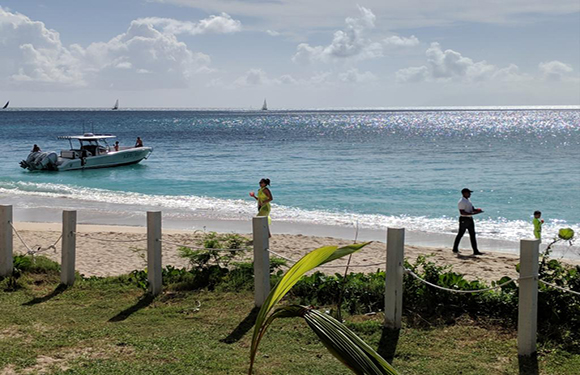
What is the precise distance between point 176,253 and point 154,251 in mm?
5050

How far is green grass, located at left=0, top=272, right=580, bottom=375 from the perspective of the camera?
17.9 ft

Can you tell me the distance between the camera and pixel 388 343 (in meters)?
5.99

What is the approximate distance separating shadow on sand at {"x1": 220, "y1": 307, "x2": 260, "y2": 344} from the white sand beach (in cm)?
260

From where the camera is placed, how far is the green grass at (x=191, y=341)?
17.9 feet

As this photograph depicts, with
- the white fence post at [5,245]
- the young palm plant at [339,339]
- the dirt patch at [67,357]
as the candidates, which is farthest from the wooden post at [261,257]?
the young palm plant at [339,339]

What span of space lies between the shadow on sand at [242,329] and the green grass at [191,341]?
20 millimetres

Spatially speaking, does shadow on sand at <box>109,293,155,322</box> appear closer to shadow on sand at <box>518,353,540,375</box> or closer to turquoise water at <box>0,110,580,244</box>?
shadow on sand at <box>518,353,540,375</box>

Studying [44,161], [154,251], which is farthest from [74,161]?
[154,251]

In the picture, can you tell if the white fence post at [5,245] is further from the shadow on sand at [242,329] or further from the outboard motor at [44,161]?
the outboard motor at [44,161]

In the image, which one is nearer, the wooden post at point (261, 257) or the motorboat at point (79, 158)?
the wooden post at point (261, 257)

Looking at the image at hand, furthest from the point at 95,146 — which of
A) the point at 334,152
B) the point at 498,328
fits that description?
the point at 498,328

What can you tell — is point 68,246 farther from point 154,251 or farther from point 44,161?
point 44,161

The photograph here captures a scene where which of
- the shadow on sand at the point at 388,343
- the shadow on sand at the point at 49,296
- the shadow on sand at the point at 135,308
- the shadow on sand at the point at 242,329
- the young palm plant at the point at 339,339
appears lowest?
the shadow on sand at the point at 49,296

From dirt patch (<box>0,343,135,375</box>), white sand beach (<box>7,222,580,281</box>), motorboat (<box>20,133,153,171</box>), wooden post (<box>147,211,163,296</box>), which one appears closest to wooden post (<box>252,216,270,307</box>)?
wooden post (<box>147,211,163,296</box>)
